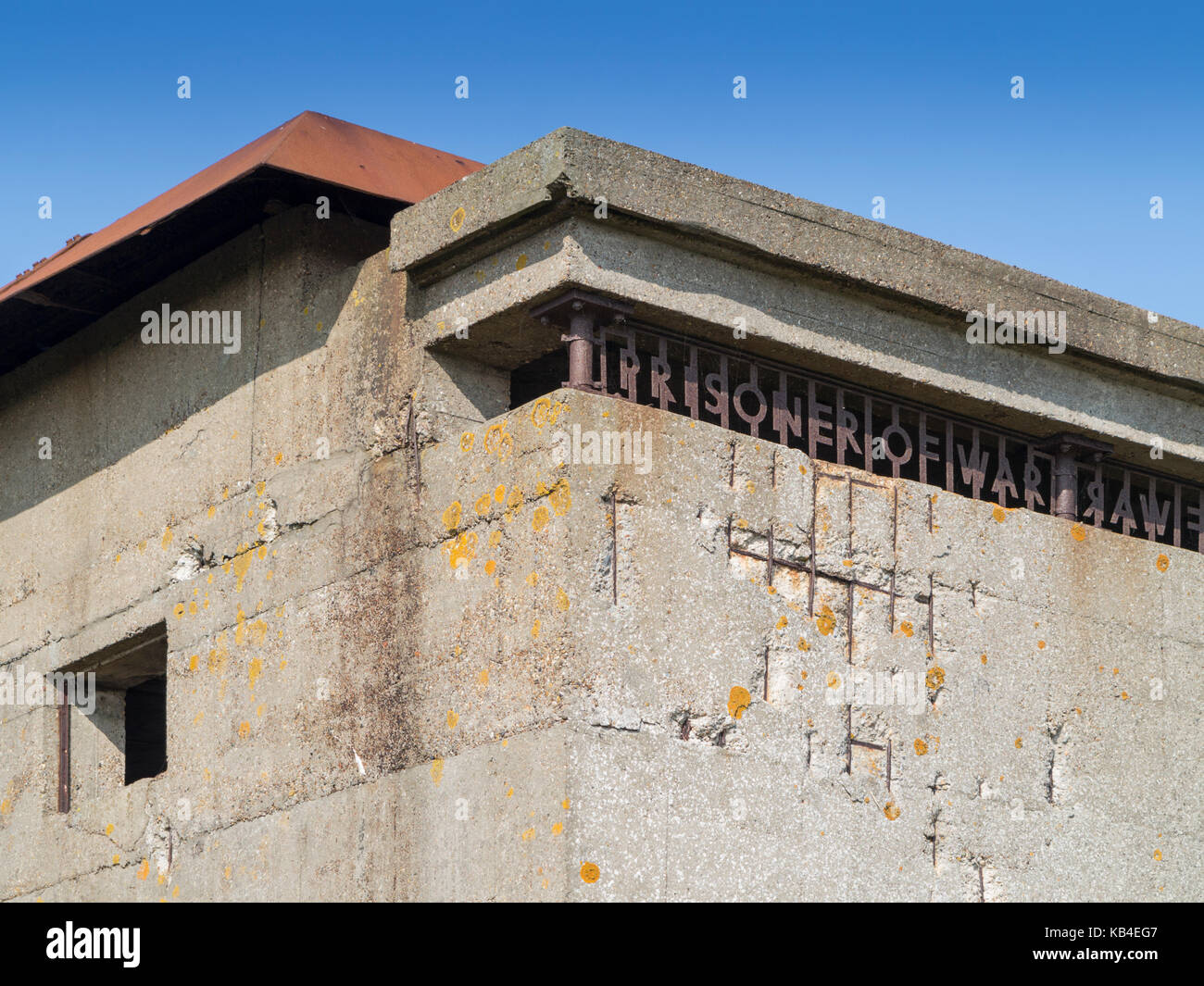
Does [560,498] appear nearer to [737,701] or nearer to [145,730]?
[737,701]

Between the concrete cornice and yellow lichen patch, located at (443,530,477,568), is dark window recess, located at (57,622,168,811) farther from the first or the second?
the concrete cornice

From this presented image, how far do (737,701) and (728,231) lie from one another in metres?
1.69

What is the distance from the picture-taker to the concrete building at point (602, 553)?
6508 millimetres

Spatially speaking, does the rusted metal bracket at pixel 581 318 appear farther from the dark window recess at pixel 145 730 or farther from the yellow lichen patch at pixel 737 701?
the dark window recess at pixel 145 730

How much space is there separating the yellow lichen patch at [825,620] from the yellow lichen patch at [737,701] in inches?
17.4

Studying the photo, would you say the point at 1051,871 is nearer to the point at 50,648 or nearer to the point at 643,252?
the point at 643,252

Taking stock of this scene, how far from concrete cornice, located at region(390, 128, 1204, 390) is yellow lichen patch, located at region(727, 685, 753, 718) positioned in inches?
63.5

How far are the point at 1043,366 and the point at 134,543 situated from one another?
388 cm

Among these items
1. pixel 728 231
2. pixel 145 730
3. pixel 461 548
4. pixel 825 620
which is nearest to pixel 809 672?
pixel 825 620

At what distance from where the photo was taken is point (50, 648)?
8852 millimetres

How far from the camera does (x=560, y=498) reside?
648 centimetres

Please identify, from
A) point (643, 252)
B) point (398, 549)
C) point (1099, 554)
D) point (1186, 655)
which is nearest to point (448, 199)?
point (643, 252)

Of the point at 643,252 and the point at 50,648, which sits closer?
the point at 643,252

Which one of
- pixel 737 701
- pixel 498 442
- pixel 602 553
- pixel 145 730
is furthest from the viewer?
pixel 145 730
